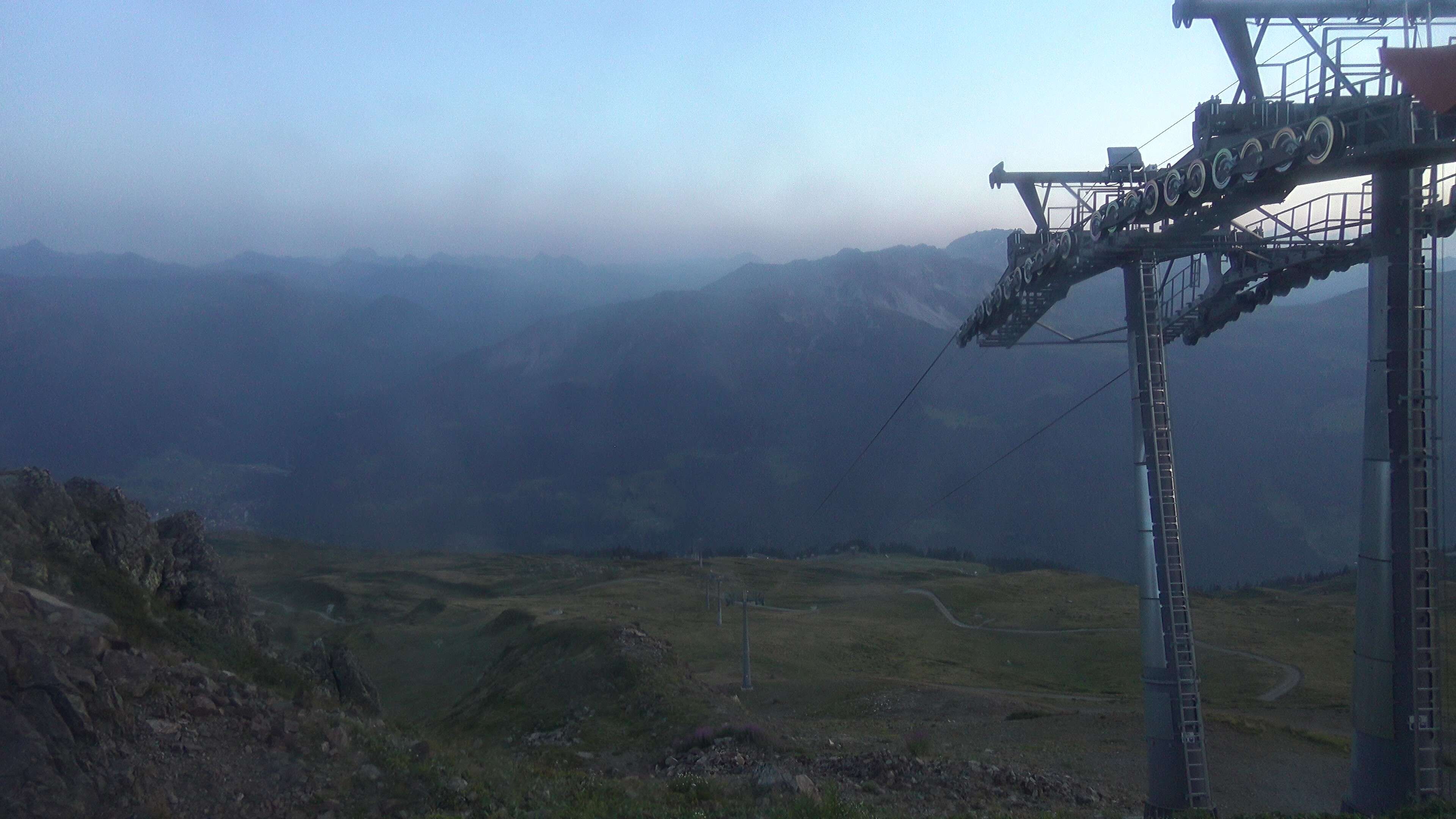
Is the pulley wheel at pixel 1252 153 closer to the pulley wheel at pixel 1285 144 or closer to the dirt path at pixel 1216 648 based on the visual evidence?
the pulley wheel at pixel 1285 144

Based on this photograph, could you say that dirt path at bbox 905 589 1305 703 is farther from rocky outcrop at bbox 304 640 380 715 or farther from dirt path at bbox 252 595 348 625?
dirt path at bbox 252 595 348 625

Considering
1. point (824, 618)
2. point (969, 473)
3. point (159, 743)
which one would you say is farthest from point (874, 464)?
point (159, 743)

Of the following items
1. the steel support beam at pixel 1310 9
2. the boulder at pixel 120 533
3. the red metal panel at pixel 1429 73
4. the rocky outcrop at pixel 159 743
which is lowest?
the rocky outcrop at pixel 159 743

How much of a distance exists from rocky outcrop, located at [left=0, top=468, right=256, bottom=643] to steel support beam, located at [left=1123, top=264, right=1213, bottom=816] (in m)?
14.4

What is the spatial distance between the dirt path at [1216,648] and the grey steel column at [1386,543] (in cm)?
1814

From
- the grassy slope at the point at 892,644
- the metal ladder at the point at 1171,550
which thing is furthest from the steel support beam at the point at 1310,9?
the grassy slope at the point at 892,644

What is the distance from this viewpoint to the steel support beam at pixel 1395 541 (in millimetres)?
10375

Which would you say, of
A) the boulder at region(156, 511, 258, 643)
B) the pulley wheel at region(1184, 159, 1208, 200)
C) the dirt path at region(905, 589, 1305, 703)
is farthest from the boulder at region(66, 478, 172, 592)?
the dirt path at region(905, 589, 1305, 703)

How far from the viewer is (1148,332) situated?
1383 centimetres

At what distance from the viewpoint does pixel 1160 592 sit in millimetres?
13266

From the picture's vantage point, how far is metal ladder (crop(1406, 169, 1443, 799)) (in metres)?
10.3

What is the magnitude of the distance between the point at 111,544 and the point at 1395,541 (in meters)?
18.5

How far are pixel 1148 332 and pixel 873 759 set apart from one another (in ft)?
29.7

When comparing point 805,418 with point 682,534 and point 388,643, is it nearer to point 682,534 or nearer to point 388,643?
point 682,534
